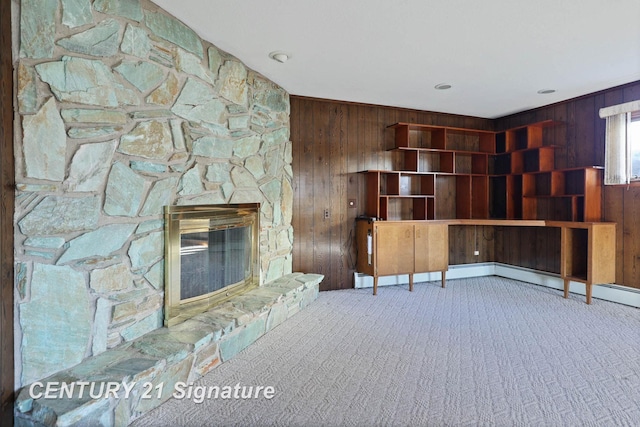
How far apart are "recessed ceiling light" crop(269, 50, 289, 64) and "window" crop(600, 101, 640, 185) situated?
3.45 metres

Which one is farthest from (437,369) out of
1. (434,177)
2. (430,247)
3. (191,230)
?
(434,177)

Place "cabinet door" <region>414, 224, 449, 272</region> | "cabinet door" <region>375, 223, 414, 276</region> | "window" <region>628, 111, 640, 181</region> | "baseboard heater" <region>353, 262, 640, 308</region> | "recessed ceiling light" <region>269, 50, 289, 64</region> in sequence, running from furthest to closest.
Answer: "cabinet door" <region>414, 224, 449, 272</region>, "cabinet door" <region>375, 223, 414, 276</region>, "baseboard heater" <region>353, 262, 640, 308</region>, "window" <region>628, 111, 640, 181</region>, "recessed ceiling light" <region>269, 50, 289, 64</region>

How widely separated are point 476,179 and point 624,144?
1709 mm

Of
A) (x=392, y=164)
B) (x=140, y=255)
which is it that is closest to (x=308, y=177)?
(x=392, y=164)

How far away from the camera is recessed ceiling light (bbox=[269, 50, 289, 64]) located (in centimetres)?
285

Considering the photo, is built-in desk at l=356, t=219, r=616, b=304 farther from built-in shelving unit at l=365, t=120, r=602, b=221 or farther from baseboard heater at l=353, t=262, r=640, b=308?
built-in shelving unit at l=365, t=120, r=602, b=221

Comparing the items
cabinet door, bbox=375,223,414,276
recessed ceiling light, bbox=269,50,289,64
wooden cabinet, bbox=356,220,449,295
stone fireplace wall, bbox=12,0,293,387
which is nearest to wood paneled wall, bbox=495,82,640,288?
wooden cabinet, bbox=356,220,449,295

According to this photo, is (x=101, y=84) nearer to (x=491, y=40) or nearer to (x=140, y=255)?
(x=140, y=255)

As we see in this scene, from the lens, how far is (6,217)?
4.81 feet

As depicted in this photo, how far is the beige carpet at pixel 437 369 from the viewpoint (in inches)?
69.0

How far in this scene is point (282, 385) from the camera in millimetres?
2043

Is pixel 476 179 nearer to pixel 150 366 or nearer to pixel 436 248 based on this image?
pixel 436 248

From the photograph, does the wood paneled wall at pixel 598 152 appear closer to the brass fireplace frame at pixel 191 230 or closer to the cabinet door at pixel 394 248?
the cabinet door at pixel 394 248

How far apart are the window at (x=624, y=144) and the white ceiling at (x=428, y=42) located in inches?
12.6
